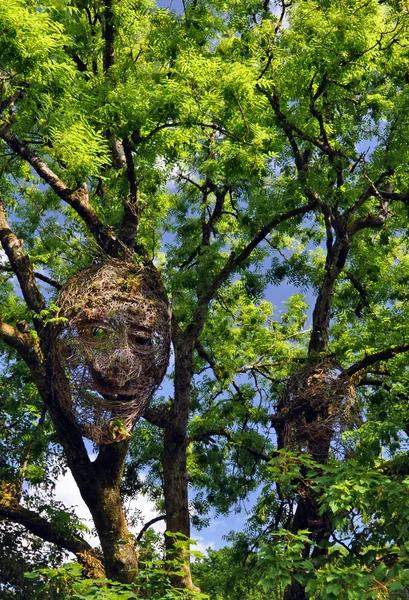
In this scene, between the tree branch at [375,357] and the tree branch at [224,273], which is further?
the tree branch at [224,273]

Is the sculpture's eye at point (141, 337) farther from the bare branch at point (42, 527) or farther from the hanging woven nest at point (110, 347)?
the bare branch at point (42, 527)

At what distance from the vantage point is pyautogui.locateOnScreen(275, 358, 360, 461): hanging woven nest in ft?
39.9

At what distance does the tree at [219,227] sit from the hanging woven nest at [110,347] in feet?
1.04

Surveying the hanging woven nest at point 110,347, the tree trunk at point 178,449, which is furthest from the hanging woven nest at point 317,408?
the hanging woven nest at point 110,347

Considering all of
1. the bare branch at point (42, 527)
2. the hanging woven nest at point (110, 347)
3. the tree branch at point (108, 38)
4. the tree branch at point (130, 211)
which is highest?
the tree branch at point (108, 38)

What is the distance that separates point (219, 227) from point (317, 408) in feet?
23.8

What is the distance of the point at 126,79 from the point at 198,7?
6.58 ft

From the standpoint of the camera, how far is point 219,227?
60.6ft

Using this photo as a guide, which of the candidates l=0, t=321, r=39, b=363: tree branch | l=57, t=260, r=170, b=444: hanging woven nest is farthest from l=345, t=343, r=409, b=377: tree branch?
l=0, t=321, r=39, b=363: tree branch

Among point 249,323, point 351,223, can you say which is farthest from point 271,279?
point 351,223

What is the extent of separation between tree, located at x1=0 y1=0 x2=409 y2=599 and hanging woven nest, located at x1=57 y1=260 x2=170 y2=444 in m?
0.32

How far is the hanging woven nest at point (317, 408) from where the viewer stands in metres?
12.2

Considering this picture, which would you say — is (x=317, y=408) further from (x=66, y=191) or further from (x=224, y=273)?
(x=66, y=191)

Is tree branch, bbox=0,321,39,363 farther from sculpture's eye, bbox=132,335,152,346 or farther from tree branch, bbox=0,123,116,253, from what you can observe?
tree branch, bbox=0,123,116,253
